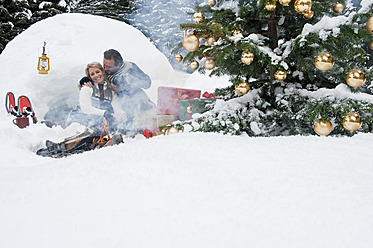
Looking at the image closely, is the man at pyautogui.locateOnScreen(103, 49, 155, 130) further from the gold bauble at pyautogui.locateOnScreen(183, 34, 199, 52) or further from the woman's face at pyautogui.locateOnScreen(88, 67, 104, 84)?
the gold bauble at pyautogui.locateOnScreen(183, 34, 199, 52)

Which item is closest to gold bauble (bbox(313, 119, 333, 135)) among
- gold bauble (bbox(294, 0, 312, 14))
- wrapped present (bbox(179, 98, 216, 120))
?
gold bauble (bbox(294, 0, 312, 14))

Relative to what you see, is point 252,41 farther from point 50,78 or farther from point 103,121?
point 50,78

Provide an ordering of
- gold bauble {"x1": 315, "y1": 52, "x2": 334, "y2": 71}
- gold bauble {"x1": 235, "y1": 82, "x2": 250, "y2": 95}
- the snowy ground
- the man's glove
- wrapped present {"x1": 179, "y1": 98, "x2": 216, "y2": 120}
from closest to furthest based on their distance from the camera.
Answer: the snowy ground, gold bauble {"x1": 315, "y1": 52, "x2": 334, "y2": 71}, gold bauble {"x1": 235, "y1": 82, "x2": 250, "y2": 95}, wrapped present {"x1": 179, "y1": 98, "x2": 216, "y2": 120}, the man's glove

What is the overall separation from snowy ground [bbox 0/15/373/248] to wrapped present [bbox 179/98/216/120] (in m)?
1.31

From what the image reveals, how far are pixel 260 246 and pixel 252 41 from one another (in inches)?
47.6

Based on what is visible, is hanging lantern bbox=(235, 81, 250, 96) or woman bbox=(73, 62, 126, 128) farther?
woman bbox=(73, 62, 126, 128)

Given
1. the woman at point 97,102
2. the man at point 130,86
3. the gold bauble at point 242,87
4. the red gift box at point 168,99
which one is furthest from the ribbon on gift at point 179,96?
the gold bauble at point 242,87

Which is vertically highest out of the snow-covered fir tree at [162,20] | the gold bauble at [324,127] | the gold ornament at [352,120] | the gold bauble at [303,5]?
the snow-covered fir tree at [162,20]

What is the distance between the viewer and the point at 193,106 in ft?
8.26

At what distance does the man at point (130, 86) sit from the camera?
3139 millimetres

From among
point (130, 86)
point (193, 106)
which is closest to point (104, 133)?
point (130, 86)

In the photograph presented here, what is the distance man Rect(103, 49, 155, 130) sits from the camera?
3.14 m

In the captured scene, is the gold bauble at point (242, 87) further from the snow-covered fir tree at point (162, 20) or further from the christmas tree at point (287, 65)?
the snow-covered fir tree at point (162, 20)

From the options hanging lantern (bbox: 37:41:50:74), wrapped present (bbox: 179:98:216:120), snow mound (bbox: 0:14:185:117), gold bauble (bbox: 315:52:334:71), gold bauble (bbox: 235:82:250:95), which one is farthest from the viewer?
snow mound (bbox: 0:14:185:117)
